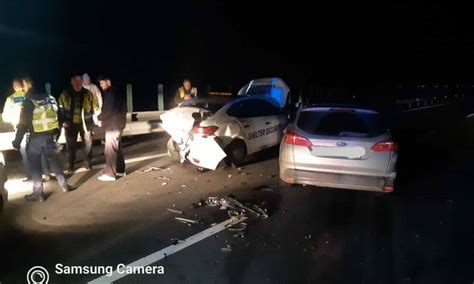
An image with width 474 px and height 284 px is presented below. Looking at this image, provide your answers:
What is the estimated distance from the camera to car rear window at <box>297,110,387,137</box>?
20.8 feet

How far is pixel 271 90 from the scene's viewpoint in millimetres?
11047

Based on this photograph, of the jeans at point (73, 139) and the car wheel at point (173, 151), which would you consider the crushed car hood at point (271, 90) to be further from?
the jeans at point (73, 139)

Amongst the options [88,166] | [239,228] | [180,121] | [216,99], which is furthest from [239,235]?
[216,99]

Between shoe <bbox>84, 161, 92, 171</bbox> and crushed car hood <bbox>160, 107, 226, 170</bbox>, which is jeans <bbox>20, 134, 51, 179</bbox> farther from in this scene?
crushed car hood <bbox>160, 107, 226, 170</bbox>

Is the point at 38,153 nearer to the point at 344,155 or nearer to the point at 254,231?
the point at 254,231

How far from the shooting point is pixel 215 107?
28.4 feet

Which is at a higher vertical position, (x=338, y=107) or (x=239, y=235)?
(x=338, y=107)

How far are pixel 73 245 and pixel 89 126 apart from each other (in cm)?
382

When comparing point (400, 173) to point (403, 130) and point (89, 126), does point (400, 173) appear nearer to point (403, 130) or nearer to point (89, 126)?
point (89, 126)

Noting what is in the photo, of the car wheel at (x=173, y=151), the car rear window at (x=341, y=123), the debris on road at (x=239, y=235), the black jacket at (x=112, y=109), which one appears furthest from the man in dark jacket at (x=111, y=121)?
the debris on road at (x=239, y=235)

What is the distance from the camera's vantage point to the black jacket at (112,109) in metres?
7.29

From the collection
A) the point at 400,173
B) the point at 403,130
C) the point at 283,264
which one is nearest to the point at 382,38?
the point at 403,130

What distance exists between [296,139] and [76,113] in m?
4.00

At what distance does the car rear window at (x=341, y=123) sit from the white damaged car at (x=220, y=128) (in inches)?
77.8
